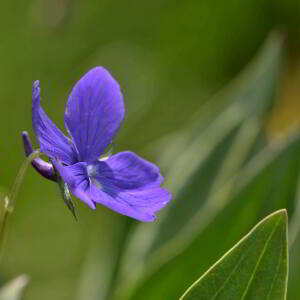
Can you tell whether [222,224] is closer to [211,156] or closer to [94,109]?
[211,156]

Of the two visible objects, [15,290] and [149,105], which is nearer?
[15,290]

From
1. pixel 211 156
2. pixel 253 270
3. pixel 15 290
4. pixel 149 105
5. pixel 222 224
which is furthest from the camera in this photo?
pixel 149 105

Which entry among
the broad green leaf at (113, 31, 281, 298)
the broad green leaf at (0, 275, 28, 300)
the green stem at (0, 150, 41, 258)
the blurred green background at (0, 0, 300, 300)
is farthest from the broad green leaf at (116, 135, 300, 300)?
the green stem at (0, 150, 41, 258)

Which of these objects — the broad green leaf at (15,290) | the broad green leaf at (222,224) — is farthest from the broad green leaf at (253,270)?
the broad green leaf at (222,224)

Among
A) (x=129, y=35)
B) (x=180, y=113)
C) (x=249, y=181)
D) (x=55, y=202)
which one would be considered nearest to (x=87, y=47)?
(x=129, y=35)

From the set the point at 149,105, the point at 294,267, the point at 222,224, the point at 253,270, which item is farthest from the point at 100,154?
the point at 149,105

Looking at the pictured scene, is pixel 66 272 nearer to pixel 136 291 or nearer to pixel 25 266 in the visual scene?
pixel 25 266
